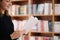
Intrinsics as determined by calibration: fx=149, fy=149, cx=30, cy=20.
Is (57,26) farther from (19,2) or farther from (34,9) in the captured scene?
(19,2)

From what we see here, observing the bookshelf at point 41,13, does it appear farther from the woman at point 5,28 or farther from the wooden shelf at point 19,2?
the woman at point 5,28

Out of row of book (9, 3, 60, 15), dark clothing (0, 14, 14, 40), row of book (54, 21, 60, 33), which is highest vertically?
row of book (9, 3, 60, 15)

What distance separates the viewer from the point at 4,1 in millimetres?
1662

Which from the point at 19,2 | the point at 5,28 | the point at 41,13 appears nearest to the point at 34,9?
the point at 41,13

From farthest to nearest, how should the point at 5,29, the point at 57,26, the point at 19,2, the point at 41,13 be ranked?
the point at 19,2 < the point at 41,13 < the point at 57,26 < the point at 5,29

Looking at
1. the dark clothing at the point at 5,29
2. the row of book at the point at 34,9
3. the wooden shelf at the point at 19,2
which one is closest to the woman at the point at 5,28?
the dark clothing at the point at 5,29

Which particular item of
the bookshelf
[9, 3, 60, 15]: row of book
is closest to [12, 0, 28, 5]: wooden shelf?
the bookshelf

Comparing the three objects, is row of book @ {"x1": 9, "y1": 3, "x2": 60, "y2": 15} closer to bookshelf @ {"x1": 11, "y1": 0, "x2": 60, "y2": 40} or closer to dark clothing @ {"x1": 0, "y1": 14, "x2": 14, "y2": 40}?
bookshelf @ {"x1": 11, "y1": 0, "x2": 60, "y2": 40}

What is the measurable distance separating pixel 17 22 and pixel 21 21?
0.09 metres

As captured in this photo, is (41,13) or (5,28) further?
(41,13)

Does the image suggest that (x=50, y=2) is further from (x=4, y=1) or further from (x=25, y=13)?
(x=4, y=1)

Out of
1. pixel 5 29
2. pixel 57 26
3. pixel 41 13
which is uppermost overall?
pixel 41 13

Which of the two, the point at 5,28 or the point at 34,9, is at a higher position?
the point at 34,9


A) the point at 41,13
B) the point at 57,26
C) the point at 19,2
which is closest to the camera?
the point at 57,26
